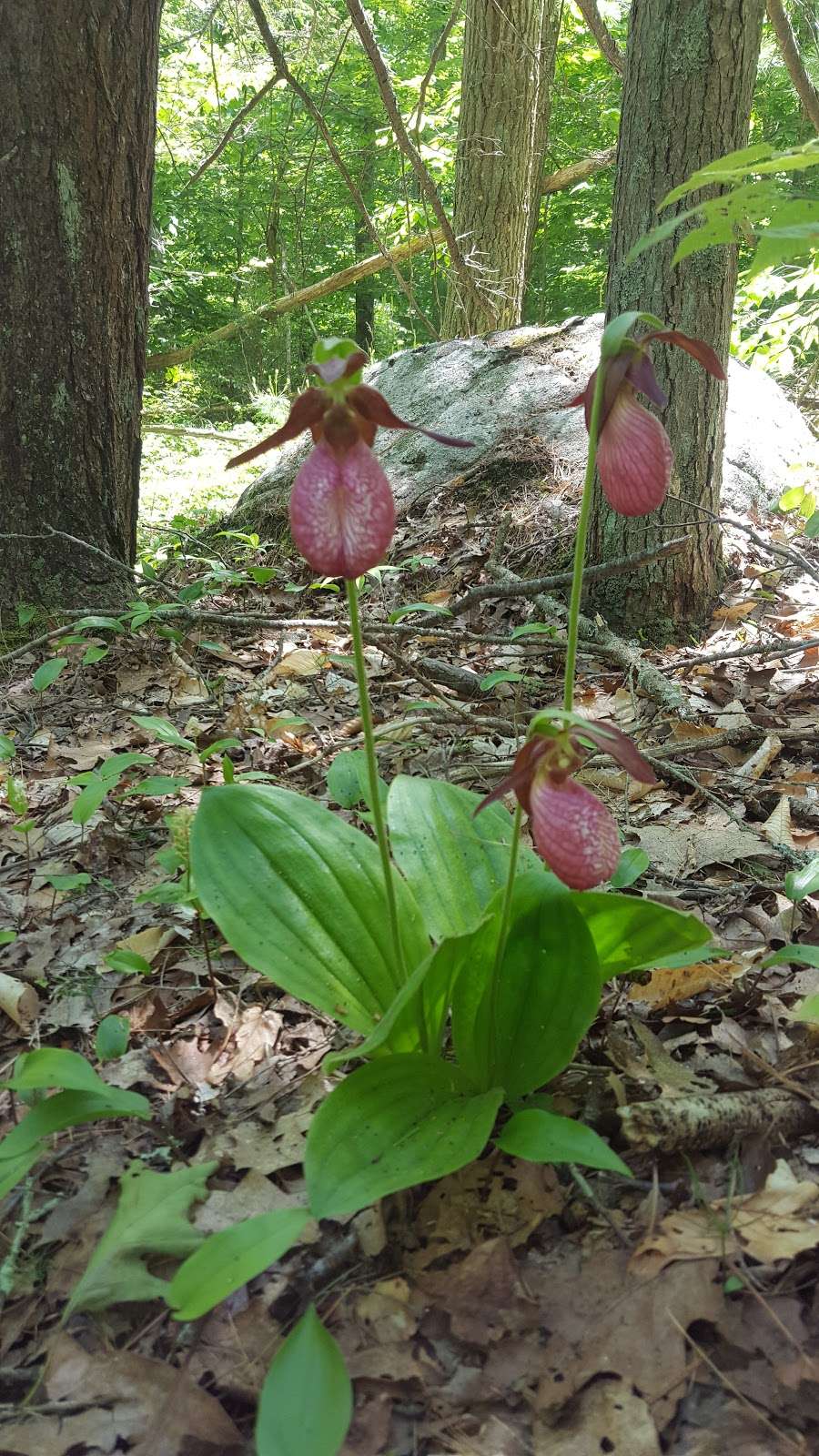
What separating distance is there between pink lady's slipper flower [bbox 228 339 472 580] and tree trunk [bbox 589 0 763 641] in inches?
87.6

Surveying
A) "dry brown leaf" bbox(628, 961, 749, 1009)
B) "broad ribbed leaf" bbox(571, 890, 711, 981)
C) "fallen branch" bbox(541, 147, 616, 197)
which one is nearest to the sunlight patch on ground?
"fallen branch" bbox(541, 147, 616, 197)

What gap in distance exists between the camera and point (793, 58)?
3.76m

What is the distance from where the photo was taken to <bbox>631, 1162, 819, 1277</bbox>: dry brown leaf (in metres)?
1.03

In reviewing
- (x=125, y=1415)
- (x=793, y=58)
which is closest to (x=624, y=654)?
(x=125, y=1415)

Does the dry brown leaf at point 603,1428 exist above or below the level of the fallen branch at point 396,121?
below

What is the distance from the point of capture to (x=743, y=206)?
3.52 feet

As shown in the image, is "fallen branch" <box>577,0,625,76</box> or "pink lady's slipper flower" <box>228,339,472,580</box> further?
"fallen branch" <box>577,0,625,76</box>

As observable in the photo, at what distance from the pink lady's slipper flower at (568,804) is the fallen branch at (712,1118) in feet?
1.15

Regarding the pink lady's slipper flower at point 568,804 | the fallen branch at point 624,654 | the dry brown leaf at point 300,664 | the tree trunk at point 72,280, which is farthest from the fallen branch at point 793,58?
the pink lady's slipper flower at point 568,804

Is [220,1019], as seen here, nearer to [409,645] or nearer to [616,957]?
[616,957]

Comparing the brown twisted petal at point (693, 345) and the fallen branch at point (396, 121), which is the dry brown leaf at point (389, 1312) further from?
the fallen branch at point (396, 121)

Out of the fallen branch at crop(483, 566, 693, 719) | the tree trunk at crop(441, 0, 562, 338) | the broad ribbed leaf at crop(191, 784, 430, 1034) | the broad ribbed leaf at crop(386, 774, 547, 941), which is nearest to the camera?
the broad ribbed leaf at crop(191, 784, 430, 1034)

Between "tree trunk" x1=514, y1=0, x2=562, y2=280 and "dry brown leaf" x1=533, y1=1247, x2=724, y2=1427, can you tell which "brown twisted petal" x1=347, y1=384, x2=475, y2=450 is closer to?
"dry brown leaf" x1=533, y1=1247, x2=724, y2=1427

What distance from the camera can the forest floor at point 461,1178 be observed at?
958mm
